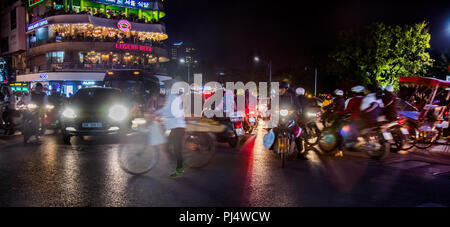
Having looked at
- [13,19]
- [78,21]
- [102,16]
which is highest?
[13,19]

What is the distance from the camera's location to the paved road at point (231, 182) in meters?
4.95

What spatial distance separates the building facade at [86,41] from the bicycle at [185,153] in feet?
144

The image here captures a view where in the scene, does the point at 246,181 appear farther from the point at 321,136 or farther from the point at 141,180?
the point at 321,136

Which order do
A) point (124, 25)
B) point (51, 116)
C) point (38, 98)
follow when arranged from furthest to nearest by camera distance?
point (124, 25), point (51, 116), point (38, 98)

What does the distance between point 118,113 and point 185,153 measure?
4148 millimetres

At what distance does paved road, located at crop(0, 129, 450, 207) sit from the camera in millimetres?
4945

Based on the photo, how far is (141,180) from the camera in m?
6.16

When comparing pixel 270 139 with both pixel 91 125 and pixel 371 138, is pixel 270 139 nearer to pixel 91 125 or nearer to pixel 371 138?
pixel 371 138

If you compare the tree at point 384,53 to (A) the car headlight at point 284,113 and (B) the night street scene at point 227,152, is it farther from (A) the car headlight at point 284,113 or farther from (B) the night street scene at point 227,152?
(A) the car headlight at point 284,113

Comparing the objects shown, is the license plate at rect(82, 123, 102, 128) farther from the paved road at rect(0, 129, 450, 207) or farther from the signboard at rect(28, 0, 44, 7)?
the signboard at rect(28, 0, 44, 7)

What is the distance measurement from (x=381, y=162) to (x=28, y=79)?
57184mm

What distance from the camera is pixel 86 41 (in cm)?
4972

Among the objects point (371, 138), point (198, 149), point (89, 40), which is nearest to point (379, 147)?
point (371, 138)
